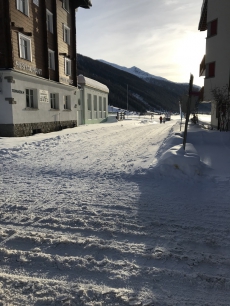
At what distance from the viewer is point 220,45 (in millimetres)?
16156

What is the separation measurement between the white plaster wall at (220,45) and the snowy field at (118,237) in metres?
12.9

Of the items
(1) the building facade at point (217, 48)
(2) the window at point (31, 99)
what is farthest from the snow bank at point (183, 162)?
(2) the window at point (31, 99)

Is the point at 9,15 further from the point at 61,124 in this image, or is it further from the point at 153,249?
the point at 153,249

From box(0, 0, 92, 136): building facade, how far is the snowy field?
29.0ft

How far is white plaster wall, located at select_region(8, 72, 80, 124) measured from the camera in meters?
13.5

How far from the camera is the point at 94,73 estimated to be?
Answer: 472ft

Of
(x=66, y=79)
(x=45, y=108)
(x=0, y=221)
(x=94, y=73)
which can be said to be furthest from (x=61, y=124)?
(x=94, y=73)

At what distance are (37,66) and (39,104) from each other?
2632 millimetres

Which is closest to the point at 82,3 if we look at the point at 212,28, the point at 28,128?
the point at 212,28

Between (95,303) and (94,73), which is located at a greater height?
(94,73)

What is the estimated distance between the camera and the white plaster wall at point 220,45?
1554 cm

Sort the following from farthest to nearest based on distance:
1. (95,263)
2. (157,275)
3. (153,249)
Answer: (153,249) → (95,263) → (157,275)

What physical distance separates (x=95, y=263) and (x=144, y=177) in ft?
10.9

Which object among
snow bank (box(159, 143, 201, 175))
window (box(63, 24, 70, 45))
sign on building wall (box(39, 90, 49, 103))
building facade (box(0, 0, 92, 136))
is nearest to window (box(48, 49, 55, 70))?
building facade (box(0, 0, 92, 136))
